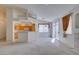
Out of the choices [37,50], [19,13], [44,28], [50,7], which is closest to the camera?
[37,50]

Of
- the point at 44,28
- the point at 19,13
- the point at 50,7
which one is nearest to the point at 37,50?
the point at 50,7

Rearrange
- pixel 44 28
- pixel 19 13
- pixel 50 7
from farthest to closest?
pixel 44 28, pixel 19 13, pixel 50 7

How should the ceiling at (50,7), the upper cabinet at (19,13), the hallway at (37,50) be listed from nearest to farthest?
the ceiling at (50,7) < the hallway at (37,50) < the upper cabinet at (19,13)

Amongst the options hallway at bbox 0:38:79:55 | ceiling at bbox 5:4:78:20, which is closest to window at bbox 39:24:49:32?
ceiling at bbox 5:4:78:20

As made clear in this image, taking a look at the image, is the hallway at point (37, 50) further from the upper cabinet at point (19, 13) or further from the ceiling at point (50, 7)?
the upper cabinet at point (19, 13)

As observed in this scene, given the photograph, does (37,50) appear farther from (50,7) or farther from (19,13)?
(19,13)

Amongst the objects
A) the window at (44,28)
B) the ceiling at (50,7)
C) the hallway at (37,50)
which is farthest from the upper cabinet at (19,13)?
the window at (44,28)

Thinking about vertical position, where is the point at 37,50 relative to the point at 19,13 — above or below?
below

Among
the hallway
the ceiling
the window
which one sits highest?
the ceiling

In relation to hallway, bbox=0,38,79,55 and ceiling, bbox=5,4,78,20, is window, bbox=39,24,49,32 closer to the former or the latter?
ceiling, bbox=5,4,78,20

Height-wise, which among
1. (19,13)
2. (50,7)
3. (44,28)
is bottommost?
(44,28)

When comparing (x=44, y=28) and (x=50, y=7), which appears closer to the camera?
(x=50, y=7)
